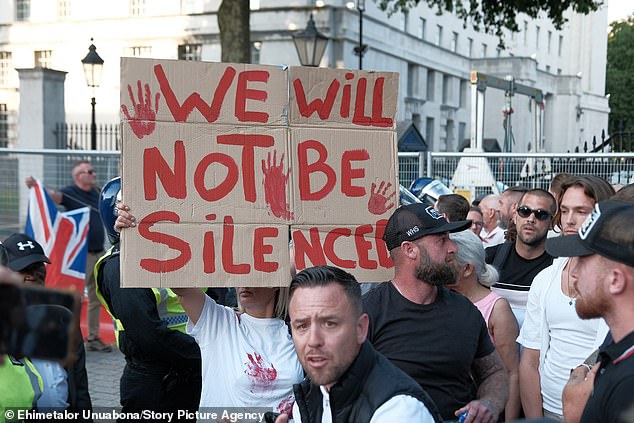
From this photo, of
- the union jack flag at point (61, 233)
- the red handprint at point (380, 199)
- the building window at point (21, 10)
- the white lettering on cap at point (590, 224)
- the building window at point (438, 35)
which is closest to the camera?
the white lettering on cap at point (590, 224)

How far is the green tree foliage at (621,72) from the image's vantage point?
65.4m

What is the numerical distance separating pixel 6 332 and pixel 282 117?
2606mm

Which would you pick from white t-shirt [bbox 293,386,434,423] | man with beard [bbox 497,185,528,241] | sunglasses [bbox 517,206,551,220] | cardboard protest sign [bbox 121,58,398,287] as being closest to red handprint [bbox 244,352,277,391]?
cardboard protest sign [bbox 121,58,398,287]

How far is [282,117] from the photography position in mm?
3643

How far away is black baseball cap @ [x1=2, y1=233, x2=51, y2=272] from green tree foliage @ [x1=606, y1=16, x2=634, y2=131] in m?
64.2

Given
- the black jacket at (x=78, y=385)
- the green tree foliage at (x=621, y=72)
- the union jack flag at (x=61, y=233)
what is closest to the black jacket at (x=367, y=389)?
the black jacket at (x=78, y=385)

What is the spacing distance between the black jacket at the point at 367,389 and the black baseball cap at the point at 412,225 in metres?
1.02

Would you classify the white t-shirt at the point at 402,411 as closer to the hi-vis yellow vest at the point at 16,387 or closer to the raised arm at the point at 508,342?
the hi-vis yellow vest at the point at 16,387

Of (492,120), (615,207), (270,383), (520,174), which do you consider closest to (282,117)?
(270,383)

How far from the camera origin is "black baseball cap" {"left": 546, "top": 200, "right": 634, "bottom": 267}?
7.65 ft

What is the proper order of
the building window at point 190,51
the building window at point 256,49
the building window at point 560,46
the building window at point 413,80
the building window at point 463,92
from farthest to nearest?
the building window at point 560,46 → the building window at point 463,92 → the building window at point 413,80 → the building window at point 190,51 → the building window at point 256,49

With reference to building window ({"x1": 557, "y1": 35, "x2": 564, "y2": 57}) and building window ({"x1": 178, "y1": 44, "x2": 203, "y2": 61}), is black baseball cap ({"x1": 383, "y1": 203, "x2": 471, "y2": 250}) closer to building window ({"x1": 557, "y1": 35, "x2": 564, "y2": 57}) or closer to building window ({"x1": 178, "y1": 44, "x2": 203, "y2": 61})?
building window ({"x1": 178, "y1": 44, "x2": 203, "y2": 61})

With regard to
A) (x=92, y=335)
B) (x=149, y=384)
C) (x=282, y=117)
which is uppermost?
(x=282, y=117)

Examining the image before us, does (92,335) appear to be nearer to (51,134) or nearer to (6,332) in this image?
(6,332)
